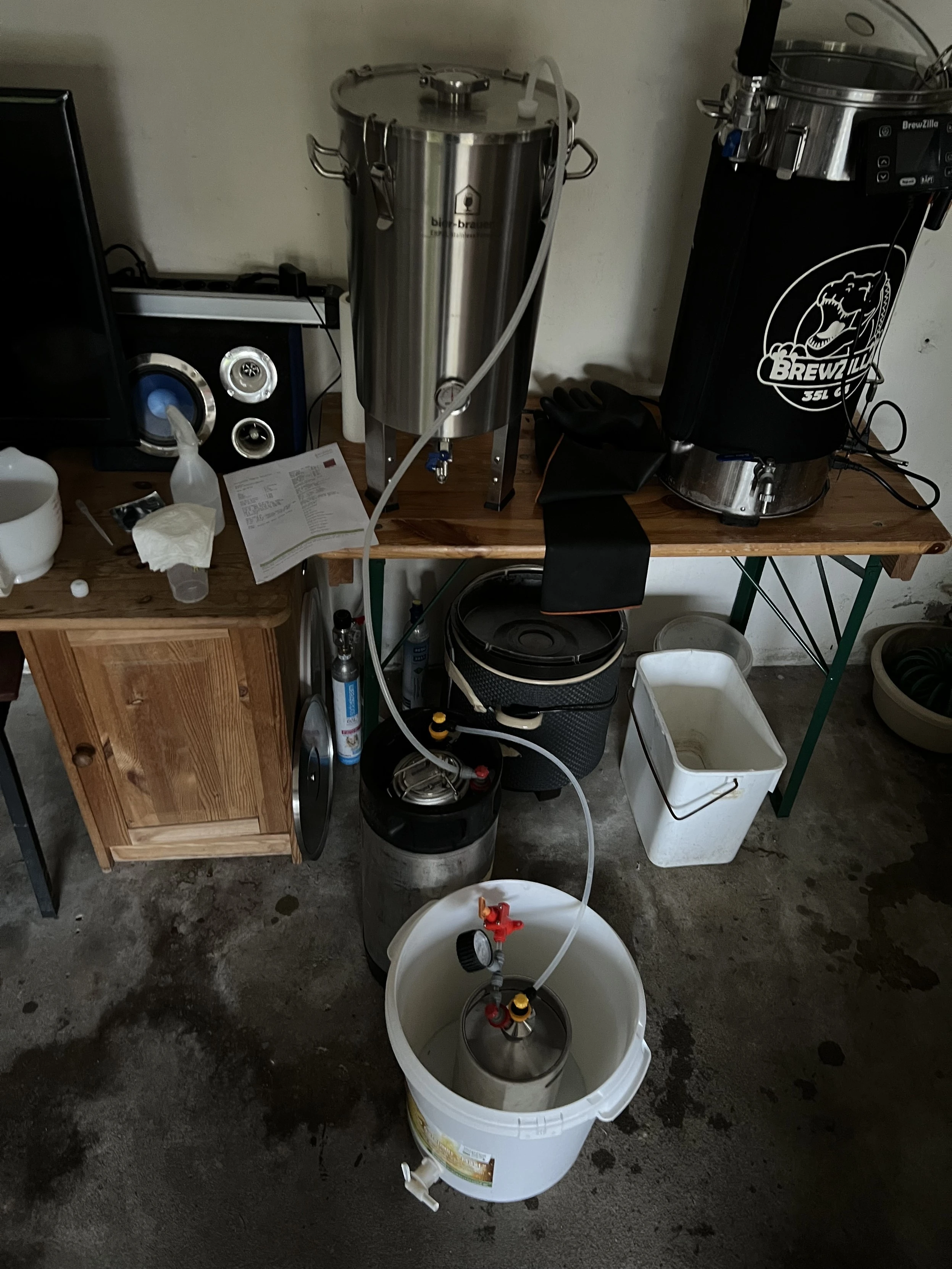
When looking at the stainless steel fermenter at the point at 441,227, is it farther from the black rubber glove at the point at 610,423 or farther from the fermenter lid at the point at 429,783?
the fermenter lid at the point at 429,783

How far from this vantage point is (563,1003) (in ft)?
4.91

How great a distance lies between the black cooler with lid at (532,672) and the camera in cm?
171

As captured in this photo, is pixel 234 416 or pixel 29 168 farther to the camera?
pixel 234 416

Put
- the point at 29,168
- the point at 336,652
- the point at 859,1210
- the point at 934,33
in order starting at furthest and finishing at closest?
the point at 336,652, the point at 934,33, the point at 859,1210, the point at 29,168

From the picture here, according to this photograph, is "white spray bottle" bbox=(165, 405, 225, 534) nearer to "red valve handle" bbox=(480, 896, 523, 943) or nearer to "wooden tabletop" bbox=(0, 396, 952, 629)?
"wooden tabletop" bbox=(0, 396, 952, 629)

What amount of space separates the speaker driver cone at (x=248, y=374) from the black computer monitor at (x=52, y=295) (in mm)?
163

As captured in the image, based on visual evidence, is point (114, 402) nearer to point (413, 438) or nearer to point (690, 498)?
point (413, 438)

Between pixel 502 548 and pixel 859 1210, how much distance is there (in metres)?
1.19

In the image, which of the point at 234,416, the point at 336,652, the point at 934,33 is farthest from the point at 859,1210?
the point at 934,33

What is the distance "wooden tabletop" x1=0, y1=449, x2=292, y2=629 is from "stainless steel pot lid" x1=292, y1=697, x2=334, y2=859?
1.21 ft

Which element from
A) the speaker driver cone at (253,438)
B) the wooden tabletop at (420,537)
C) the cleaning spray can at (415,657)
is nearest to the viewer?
the wooden tabletop at (420,537)

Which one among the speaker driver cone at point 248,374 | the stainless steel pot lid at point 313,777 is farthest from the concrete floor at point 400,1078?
the speaker driver cone at point 248,374

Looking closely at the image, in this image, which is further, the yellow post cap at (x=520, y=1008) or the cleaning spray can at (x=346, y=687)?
the cleaning spray can at (x=346, y=687)

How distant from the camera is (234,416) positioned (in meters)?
1.50
